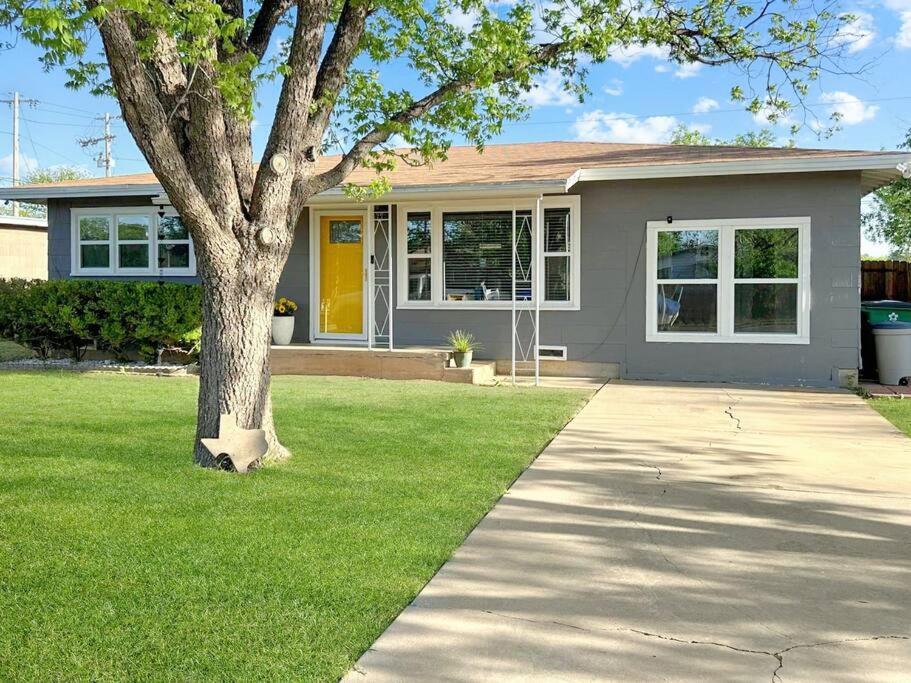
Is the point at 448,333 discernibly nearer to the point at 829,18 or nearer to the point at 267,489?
the point at 829,18

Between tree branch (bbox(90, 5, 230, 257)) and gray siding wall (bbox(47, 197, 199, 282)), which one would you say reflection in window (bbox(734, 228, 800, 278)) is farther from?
gray siding wall (bbox(47, 197, 199, 282))

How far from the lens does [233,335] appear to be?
5.71 meters

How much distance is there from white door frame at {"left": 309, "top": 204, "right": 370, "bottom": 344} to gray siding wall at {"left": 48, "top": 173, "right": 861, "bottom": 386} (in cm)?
68

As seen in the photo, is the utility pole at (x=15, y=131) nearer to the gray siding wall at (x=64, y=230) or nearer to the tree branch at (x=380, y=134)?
the gray siding wall at (x=64, y=230)

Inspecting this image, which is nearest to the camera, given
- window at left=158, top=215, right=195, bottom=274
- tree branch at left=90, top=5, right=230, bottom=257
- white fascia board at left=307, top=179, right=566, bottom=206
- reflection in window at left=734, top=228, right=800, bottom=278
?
tree branch at left=90, top=5, right=230, bottom=257

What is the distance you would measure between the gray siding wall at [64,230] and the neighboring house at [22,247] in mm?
11221

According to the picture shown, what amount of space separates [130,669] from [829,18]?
8.37m

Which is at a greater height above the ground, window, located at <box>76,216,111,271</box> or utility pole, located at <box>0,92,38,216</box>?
utility pole, located at <box>0,92,38,216</box>

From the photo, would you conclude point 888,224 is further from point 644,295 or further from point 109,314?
point 109,314

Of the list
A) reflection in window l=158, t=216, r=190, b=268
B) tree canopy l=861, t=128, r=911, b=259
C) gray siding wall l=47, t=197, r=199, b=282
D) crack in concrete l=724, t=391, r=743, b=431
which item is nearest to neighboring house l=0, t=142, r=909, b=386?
gray siding wall l=47, t=197, r=199, b=282

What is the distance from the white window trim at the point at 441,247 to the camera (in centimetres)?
1168

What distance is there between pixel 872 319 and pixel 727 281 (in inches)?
90.6

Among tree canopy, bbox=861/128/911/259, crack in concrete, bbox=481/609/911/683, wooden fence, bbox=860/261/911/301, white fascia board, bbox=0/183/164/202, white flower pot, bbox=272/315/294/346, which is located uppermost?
tree canopy, bbox=861/128/911/259

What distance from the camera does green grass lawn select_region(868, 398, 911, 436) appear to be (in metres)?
7.91
